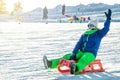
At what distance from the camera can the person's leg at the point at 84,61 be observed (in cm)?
599

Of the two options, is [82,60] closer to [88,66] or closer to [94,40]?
[88,66]

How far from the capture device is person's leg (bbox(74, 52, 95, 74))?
5.99 m

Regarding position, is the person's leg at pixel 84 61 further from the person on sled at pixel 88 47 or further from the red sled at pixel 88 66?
the red sled at pixel 88 66

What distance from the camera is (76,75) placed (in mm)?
6047

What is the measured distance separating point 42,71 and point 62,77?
0.70m

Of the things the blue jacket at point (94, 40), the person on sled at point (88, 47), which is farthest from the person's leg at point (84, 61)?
the blue jacket at point (94, 40)

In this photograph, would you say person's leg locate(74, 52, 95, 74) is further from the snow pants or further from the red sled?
the red sled

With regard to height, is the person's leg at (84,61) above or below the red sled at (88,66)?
above

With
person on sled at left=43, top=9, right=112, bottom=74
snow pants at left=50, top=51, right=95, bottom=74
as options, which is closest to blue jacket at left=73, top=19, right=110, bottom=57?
person on sled at left=43, top=9, right=112, bottom=74

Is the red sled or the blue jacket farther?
the blue jacket

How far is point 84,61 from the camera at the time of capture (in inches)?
241

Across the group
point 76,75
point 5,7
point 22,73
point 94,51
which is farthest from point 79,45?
point 5,7

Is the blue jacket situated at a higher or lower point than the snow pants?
higher

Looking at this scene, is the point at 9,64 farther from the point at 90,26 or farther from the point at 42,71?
the point at 90,26
